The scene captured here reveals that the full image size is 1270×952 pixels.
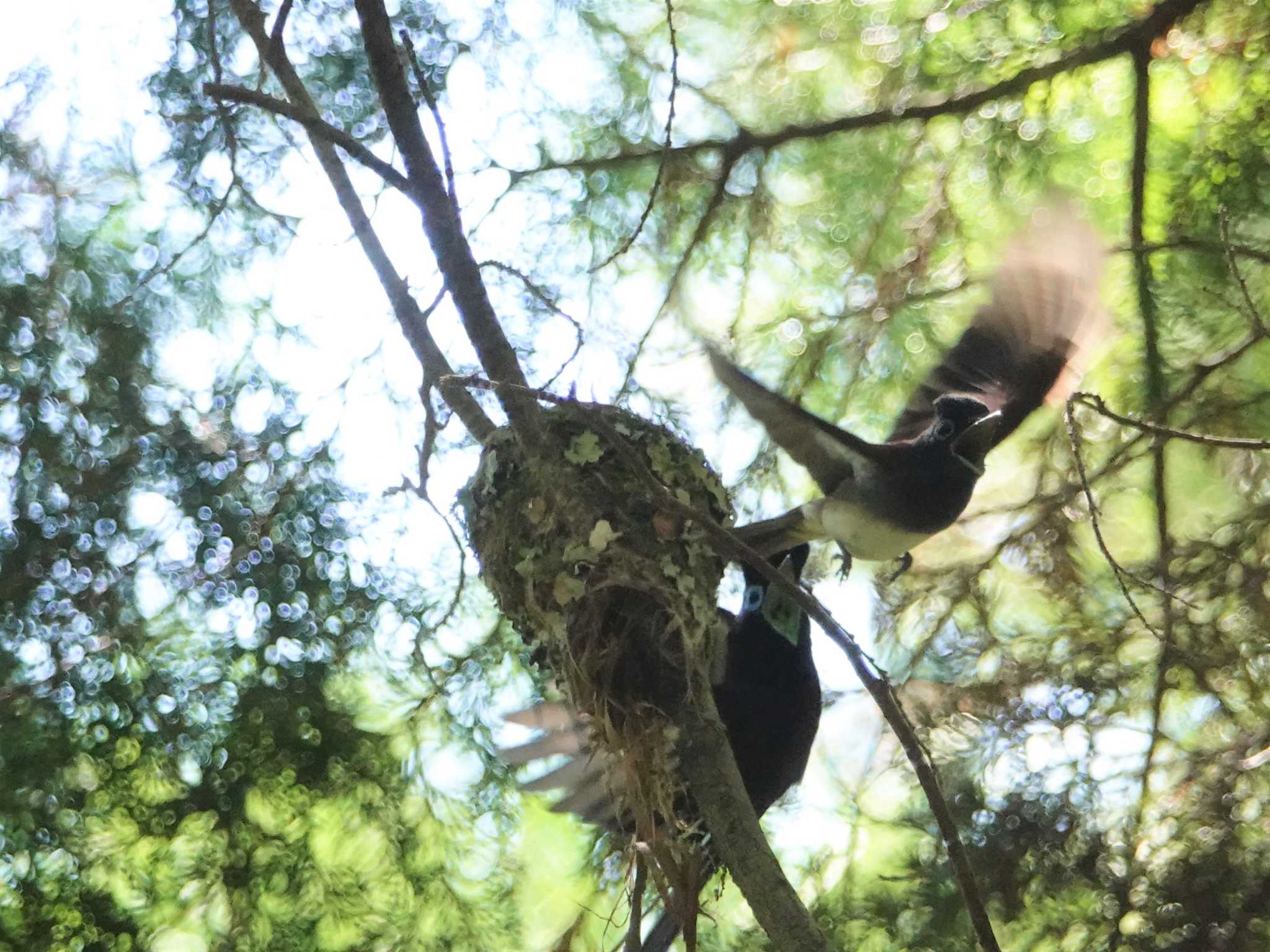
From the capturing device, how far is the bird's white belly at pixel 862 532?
3471mm

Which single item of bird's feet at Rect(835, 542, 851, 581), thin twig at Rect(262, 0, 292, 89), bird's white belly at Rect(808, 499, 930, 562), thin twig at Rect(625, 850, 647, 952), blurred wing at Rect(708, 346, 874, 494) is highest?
thin twig at Rect(262, 0, 292, 89)

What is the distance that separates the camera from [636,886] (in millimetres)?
2119

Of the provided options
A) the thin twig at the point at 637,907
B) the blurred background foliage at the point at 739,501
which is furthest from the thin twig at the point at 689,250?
the thin twig at the point at 637,907

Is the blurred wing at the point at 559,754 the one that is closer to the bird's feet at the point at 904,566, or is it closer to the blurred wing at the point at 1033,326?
the bird's feet at the point at 904,566

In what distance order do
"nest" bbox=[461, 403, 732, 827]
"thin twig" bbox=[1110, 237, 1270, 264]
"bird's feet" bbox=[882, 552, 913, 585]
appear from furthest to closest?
"bird's feet" bbox=[882, 552, 913, 585] < "thin twig" bbox=[1110, 237, 1270, 264] < "nest" bbox=[461, 403, 732, 827]

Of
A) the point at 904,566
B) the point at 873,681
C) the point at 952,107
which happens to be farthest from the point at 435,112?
the point at 904,566

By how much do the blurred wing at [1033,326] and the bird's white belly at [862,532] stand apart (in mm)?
481

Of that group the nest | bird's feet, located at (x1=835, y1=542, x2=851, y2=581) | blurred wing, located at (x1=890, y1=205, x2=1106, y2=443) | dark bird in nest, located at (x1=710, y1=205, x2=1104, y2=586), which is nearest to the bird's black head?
dark bird in nest, located at (x1=710, y1=205, x2=1104, y2=586)

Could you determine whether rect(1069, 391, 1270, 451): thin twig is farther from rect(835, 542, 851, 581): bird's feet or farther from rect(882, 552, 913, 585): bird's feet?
rect(882, 552, 913, 585): bird's feet

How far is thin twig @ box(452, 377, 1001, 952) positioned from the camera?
198 centimetres

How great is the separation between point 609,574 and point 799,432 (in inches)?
40.6

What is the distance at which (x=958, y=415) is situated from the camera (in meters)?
3.42

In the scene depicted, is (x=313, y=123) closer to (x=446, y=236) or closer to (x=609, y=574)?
(x=446, y=236)

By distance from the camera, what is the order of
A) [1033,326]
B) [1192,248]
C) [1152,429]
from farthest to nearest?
[1033,326]
[1192,248]
[1152,429]
